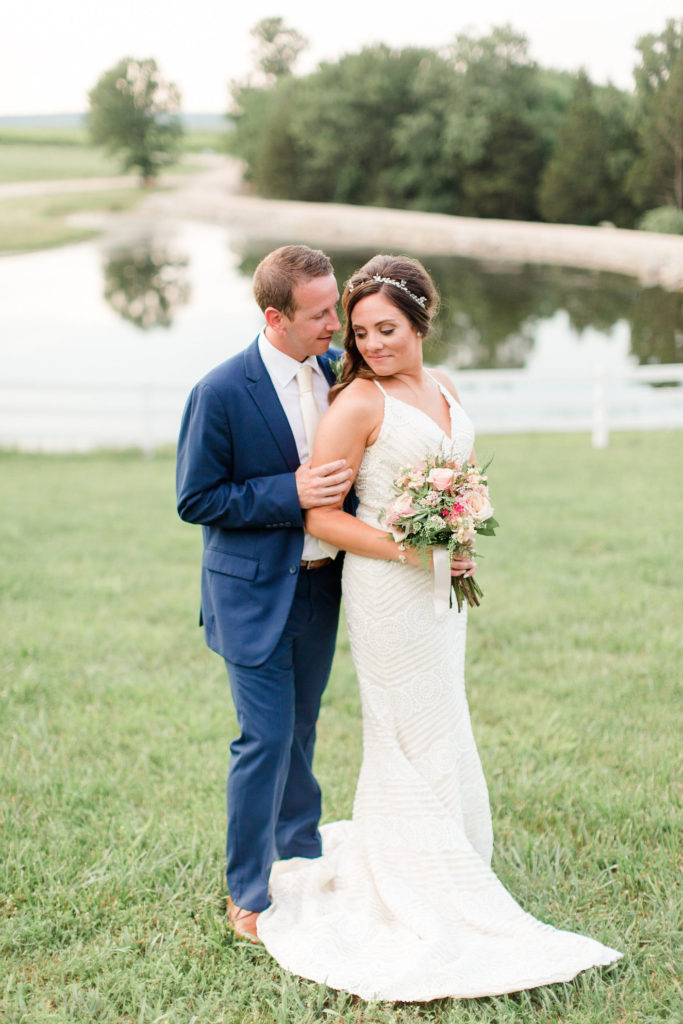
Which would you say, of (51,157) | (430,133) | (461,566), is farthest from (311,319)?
(51,157)

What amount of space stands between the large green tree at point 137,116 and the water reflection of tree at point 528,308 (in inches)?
776

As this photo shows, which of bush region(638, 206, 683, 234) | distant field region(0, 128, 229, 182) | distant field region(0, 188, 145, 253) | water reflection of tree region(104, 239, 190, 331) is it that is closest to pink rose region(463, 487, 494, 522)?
bush region(638, 206, 683, 234)

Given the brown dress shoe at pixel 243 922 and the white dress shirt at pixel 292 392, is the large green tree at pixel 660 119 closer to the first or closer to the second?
the white dress shirt at pixel 292 392

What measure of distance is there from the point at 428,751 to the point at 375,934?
60 centimetres

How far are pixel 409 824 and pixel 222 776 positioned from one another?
1301 millimetres

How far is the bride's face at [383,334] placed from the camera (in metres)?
2.79

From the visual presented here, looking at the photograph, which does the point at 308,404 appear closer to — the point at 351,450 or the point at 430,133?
the point at 351,450

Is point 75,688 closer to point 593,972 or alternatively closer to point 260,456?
point 260,456

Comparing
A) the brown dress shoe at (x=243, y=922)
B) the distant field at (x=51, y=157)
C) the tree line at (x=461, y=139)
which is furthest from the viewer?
the distant field at (x=51, y=157)

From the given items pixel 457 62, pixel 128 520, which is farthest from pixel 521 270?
pixel 128 520

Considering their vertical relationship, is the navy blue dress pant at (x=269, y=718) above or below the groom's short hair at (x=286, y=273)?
below

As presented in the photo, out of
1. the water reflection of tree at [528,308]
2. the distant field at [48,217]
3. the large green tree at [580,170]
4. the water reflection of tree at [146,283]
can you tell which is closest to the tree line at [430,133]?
the large green tree at [580,170]

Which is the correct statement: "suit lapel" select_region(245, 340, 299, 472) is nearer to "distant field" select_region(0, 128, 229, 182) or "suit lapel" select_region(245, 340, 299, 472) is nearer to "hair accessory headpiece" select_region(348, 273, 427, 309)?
"hair accessory headpiece" select_region(348, 273, 427, 309)

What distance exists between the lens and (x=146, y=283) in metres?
45.6
